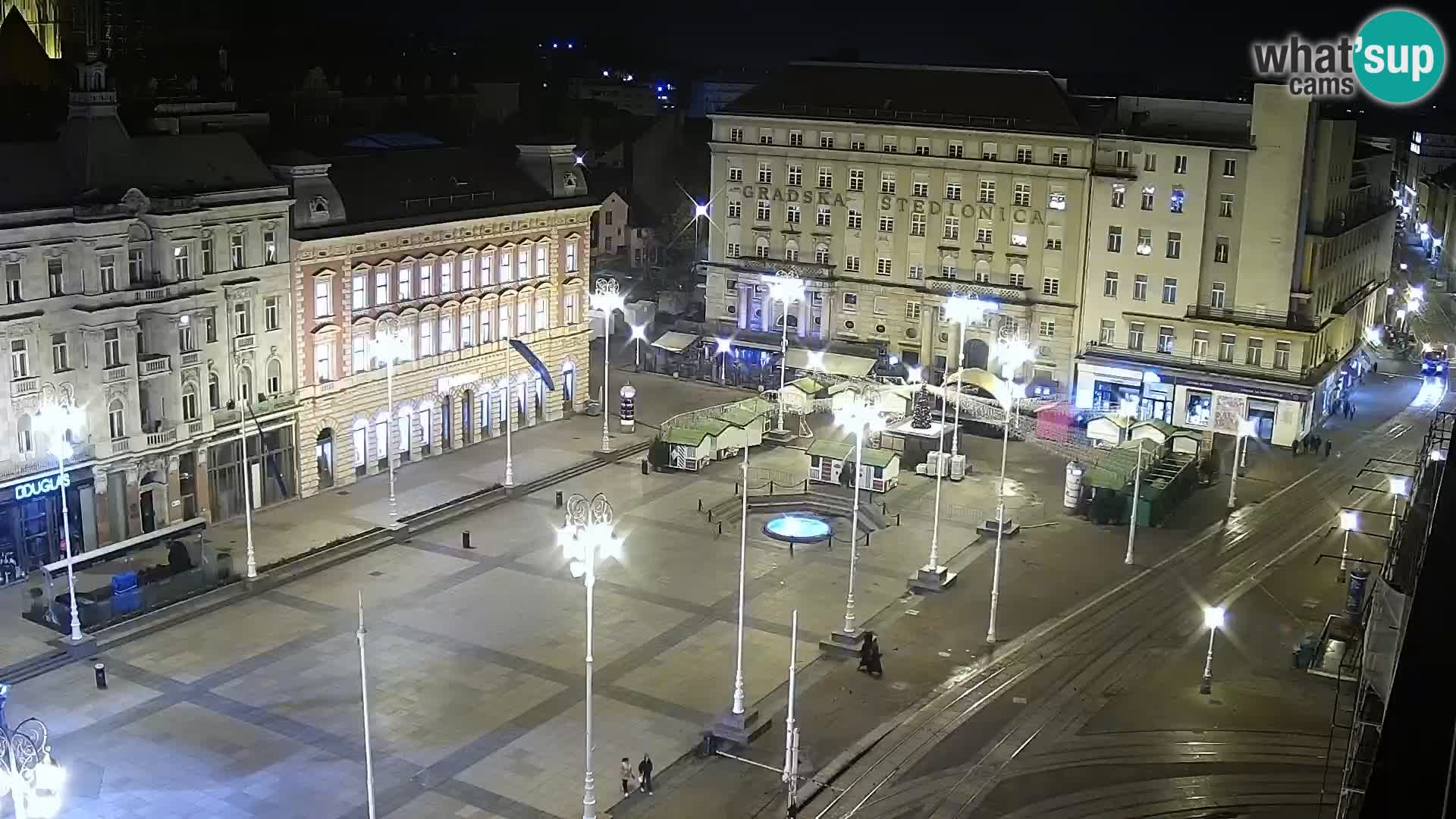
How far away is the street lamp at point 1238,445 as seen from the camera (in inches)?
2704

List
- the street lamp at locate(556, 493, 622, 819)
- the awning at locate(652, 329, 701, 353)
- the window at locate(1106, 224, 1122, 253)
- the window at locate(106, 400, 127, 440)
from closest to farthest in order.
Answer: the street lamp at locate(556, 493, 622, 819) < the window at locate(106, 400, 127, 440) < the window at locate(1106, 224, 1122, 253) < the awning at locate(652, 329, 701, 353)

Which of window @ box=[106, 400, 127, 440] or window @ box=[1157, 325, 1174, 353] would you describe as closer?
window @ box=[106, 400, 127, 440]

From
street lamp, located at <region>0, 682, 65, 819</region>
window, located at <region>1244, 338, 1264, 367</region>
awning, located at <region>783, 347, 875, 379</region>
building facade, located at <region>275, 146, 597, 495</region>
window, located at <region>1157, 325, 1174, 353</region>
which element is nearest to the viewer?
street lamp, located at <region>0, 682, 65, 819</region>

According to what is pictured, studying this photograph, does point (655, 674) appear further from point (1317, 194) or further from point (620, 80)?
point (620, 80)

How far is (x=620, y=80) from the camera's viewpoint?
164750mm

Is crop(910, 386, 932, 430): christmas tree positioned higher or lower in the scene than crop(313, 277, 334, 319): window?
lower

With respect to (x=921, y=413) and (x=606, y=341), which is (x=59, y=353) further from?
(x=921, y=413)

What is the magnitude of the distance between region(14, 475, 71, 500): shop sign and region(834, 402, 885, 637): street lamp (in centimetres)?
2966

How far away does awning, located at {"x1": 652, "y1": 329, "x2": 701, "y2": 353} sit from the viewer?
94.3 metres

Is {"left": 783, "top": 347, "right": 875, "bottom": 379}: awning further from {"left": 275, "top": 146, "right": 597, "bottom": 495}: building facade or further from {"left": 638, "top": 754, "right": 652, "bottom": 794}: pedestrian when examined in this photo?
{"left": 638, "top": 754, "right": 652, "bottom": 794}: pedestrian

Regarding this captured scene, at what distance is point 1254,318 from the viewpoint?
80.6 meters

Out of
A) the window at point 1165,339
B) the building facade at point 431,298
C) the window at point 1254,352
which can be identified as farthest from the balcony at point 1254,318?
the building facade at point 431,298

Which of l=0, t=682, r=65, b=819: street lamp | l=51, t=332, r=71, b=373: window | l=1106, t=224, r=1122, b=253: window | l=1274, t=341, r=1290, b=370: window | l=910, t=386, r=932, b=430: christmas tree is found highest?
l=1106, t=224, r=1122, b=253: window

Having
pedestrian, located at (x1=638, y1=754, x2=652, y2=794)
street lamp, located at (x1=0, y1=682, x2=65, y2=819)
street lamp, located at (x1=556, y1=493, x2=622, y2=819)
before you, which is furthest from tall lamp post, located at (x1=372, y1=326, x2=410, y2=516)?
street lamp, located at (x1=0, y1=682, x2=65, y2=819)
